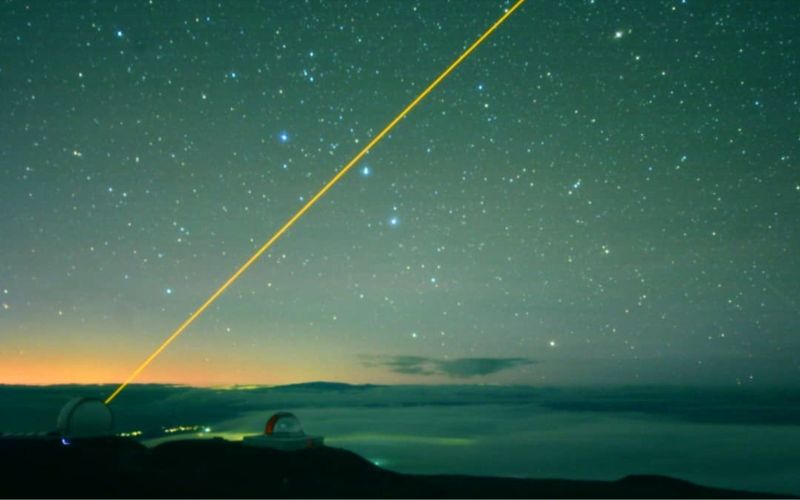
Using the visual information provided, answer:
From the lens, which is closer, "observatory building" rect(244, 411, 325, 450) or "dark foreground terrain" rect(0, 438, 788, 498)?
"dark foreground terrain" rect(0, 438, 788, 498)

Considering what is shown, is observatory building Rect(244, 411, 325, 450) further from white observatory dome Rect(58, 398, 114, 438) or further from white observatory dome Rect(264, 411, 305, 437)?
white observatory dome Rect(58, 398, 114, 438)

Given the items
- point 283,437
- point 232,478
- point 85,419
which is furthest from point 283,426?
point 85,419

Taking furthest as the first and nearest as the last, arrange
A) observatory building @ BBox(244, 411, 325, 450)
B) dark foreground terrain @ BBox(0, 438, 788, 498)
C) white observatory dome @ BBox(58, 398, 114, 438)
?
1. white observatory dome @ BBox(58, 398, 114, 438)
2. observatory building @ BBox(244, 411, 325, 450)
3. dark foreground terrain @ BBox(0, 438, 788, 498)

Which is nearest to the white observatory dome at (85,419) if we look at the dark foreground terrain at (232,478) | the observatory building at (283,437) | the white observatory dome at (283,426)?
the dark foreground terrain at (232,478)

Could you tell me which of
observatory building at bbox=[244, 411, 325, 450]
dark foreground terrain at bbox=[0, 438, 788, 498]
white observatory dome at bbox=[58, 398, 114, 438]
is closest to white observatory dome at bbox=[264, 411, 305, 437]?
observatory building at bbox=[244, 411, 325, 450]

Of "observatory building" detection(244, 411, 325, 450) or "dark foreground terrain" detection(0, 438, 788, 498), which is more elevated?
"observatory building" detection(244, 411, 325, 450)

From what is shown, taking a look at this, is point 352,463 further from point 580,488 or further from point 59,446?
point 59,446

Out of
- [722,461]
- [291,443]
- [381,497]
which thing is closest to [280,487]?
[381,497]

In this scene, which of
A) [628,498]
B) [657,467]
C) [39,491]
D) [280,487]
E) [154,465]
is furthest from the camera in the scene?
[657,467]
